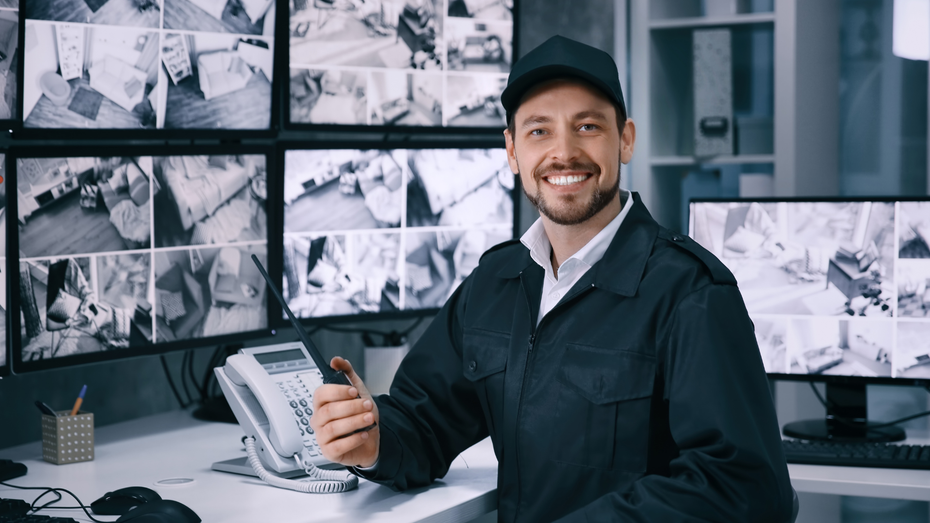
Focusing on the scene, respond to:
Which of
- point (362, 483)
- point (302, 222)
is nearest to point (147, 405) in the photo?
point (302, 222)

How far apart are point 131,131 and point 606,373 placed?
1068mm

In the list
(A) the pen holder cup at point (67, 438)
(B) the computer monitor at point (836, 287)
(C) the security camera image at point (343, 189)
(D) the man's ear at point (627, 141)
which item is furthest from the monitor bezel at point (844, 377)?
(A) the pen holder cup at point (67, 438)

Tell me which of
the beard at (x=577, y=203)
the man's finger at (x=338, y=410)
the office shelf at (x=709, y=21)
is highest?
the office shelf at (x=709, y=21)

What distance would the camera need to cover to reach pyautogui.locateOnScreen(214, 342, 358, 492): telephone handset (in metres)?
Result: 1.55

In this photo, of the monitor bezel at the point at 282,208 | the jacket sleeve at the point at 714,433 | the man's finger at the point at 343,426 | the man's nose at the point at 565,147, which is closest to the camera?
the jacket sleeve at the point at 714,433

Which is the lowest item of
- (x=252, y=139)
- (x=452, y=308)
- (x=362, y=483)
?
(x=362, y=483)

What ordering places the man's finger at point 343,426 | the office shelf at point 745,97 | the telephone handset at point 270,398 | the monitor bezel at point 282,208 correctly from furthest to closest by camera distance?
1. the office shelf at point 745,97
2. the monitor bezel at point 282,208
3. the telephone handset at point 270,398
4. the man's finger at point 343,426

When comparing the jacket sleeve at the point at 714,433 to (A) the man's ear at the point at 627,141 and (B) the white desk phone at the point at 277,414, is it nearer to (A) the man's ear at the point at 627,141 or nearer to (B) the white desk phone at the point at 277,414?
(A) the man's ear at the point at 627,141

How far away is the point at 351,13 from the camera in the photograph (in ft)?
7.13

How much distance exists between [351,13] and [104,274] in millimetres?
812

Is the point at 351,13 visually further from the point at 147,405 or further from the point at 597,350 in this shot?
the point at 597,350

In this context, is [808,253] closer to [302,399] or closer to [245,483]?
[302,399]

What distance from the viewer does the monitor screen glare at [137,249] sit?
1729mm

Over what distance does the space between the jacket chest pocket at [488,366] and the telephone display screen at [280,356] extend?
1.14 ft
